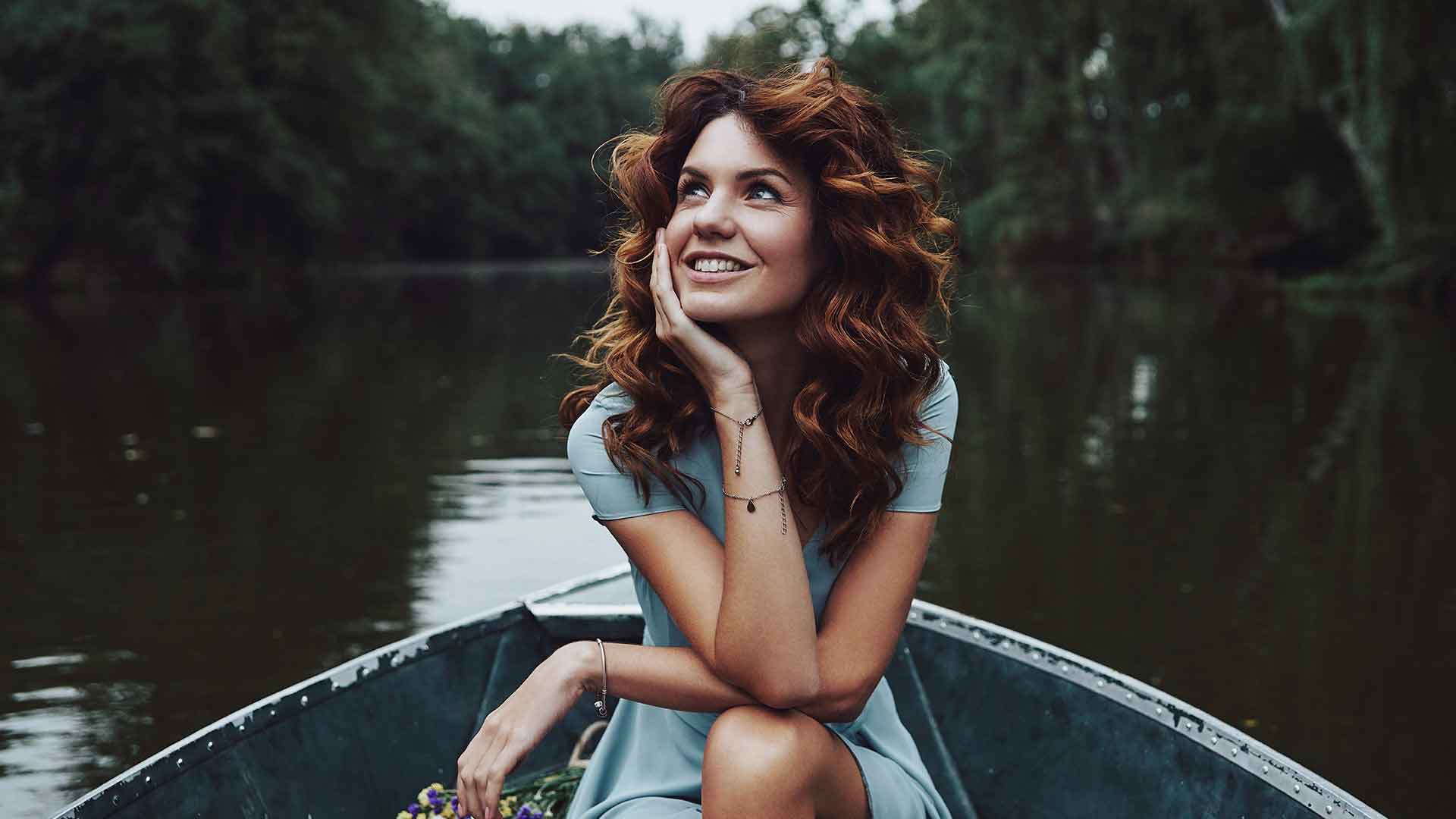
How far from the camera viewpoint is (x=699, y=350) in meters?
2.11

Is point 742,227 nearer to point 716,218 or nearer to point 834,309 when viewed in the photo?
point 716,218

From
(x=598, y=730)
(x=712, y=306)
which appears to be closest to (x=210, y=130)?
(x=598, y=730)

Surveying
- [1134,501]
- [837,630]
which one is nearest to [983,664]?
[837,630]

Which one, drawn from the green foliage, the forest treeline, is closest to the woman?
the forest treeline

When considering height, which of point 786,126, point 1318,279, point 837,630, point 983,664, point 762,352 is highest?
point 786,126

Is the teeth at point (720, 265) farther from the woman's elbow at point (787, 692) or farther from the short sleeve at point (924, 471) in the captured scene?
the woman's elbow at point (787, 692)

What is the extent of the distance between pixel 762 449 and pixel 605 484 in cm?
25

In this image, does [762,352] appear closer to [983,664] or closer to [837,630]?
[837,630]

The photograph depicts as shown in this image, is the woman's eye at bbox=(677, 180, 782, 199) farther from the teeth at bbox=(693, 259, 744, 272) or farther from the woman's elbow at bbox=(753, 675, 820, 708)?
the woman's elbow at bbox=(753, 675, 820, 708)

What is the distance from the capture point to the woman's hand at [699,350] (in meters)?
2.11

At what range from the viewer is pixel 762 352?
2254mm

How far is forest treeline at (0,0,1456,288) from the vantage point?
52.7 feet

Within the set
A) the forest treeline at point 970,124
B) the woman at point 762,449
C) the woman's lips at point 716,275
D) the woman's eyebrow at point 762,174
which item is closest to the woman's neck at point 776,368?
the woman at point 762,449

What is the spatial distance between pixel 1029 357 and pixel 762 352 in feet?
39.3
